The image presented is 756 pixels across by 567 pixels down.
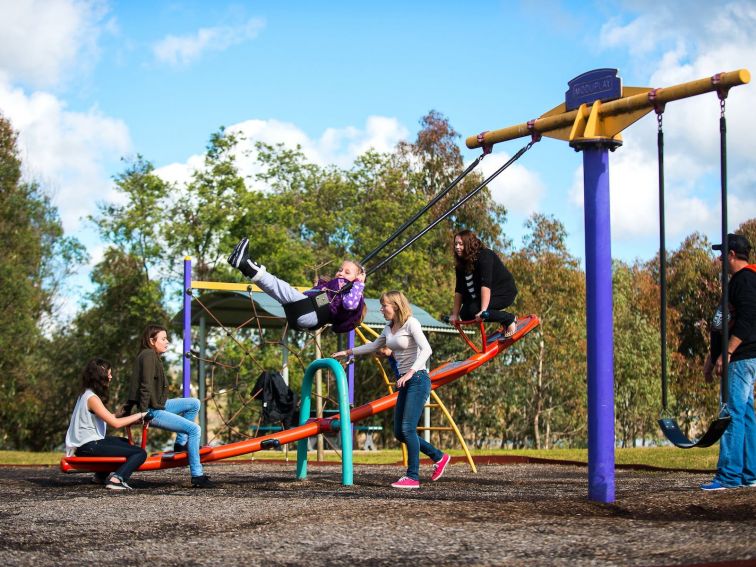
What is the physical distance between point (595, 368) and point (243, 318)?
12.9 meters

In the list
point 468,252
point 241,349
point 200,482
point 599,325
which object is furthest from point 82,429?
point 241,349

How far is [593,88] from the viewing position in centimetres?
726

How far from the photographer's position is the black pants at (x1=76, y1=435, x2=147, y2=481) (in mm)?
8898

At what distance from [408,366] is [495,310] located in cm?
167

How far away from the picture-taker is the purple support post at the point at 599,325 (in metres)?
6.74

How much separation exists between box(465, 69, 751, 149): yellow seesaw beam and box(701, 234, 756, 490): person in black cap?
4.28ft

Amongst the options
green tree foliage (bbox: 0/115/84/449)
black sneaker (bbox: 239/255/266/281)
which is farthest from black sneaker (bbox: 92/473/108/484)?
green tree foliage (bbox: 0/115/84/449)

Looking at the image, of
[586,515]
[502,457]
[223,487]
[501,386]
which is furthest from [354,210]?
[586,515]

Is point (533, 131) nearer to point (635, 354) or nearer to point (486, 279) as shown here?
point (486, 279)

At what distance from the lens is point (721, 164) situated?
6.53 meters

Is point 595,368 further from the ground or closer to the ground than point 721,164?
closer to the ground

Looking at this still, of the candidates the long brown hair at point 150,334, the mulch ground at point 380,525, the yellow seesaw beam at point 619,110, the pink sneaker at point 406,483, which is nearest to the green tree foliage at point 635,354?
the mulch ground at point 380,525

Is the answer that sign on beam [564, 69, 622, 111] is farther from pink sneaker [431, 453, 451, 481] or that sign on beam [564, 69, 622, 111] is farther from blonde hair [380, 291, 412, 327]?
pink sneaker [431, 453, 451, 481]

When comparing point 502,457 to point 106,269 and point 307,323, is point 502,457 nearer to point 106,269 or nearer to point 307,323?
point 307,323
